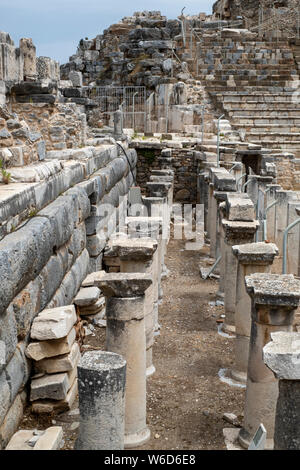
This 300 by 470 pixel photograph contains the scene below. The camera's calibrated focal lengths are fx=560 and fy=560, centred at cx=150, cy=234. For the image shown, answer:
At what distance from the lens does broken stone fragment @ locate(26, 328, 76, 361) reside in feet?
19.4

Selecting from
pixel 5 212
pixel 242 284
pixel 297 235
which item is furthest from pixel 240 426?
pixel 297 235

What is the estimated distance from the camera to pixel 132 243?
6.97 metres

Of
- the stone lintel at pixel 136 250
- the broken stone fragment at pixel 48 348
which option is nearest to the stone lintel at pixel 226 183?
the stone lintel at pixel 136 250

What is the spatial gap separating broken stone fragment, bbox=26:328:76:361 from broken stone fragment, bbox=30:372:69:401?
25 cm

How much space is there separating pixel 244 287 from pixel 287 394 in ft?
10.6

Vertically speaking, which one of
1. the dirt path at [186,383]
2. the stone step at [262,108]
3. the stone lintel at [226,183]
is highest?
the stone step at [262,108]

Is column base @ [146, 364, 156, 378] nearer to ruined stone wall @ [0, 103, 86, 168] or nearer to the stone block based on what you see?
the stone block

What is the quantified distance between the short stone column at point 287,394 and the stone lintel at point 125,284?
1.78 meters

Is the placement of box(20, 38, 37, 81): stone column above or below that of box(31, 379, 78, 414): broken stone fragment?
above

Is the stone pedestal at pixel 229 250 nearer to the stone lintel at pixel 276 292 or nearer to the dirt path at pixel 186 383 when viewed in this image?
the dirt path at pixel 186 383

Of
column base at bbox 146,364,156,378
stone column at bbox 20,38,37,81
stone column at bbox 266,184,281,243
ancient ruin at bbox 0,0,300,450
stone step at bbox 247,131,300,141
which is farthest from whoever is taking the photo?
stone step at bbox 247,131,300,141

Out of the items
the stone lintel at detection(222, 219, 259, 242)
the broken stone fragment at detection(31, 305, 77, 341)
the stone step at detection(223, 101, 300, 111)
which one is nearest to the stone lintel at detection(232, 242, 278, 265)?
the stone lintel at detection(222, 219, 259, 242)

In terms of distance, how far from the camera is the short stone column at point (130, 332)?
530 cm

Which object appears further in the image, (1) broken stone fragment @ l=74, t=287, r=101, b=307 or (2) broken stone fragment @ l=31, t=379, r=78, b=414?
(1) broken stone fragment @ l=74, t=287, r=101, b=307
